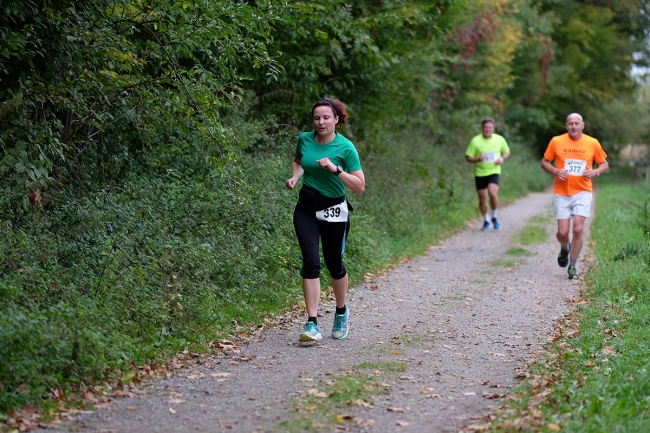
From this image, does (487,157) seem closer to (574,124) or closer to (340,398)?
(574,124)

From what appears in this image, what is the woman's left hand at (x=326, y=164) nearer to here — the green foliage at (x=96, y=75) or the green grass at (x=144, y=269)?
the green foliage at (x=96, y=75)

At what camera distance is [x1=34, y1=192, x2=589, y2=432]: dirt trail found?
5.16 meters

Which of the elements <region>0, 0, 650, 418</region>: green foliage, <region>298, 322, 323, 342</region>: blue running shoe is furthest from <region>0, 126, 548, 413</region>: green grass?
<region>298, 322, 323, 342</region>: blue running shoe

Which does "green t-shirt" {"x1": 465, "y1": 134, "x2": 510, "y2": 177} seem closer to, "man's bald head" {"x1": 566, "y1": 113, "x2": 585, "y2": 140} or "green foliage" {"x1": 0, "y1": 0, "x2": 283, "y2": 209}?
"man's bald head" {"x1": 566, "y1": 113, "x2": 585, "y2": 140}

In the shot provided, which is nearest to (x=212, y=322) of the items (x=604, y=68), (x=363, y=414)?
(x=363, y=414)

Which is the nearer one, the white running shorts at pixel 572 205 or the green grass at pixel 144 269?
the green grass at pixel 144 269

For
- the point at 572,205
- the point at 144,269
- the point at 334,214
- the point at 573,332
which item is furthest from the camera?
the point at 572,205

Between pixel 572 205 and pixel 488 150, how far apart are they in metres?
5.47

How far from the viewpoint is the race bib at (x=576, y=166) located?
1089 centimetres

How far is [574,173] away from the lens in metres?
10.9

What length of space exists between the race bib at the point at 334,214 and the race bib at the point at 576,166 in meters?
4.87

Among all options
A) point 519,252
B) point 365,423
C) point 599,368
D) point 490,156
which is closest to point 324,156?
point 365,423

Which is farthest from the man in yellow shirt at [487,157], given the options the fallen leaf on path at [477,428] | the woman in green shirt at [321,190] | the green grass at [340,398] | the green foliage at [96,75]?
the fallen leaf on path at [477,428]

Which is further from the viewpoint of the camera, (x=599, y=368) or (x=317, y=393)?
(x=599, y=368)
